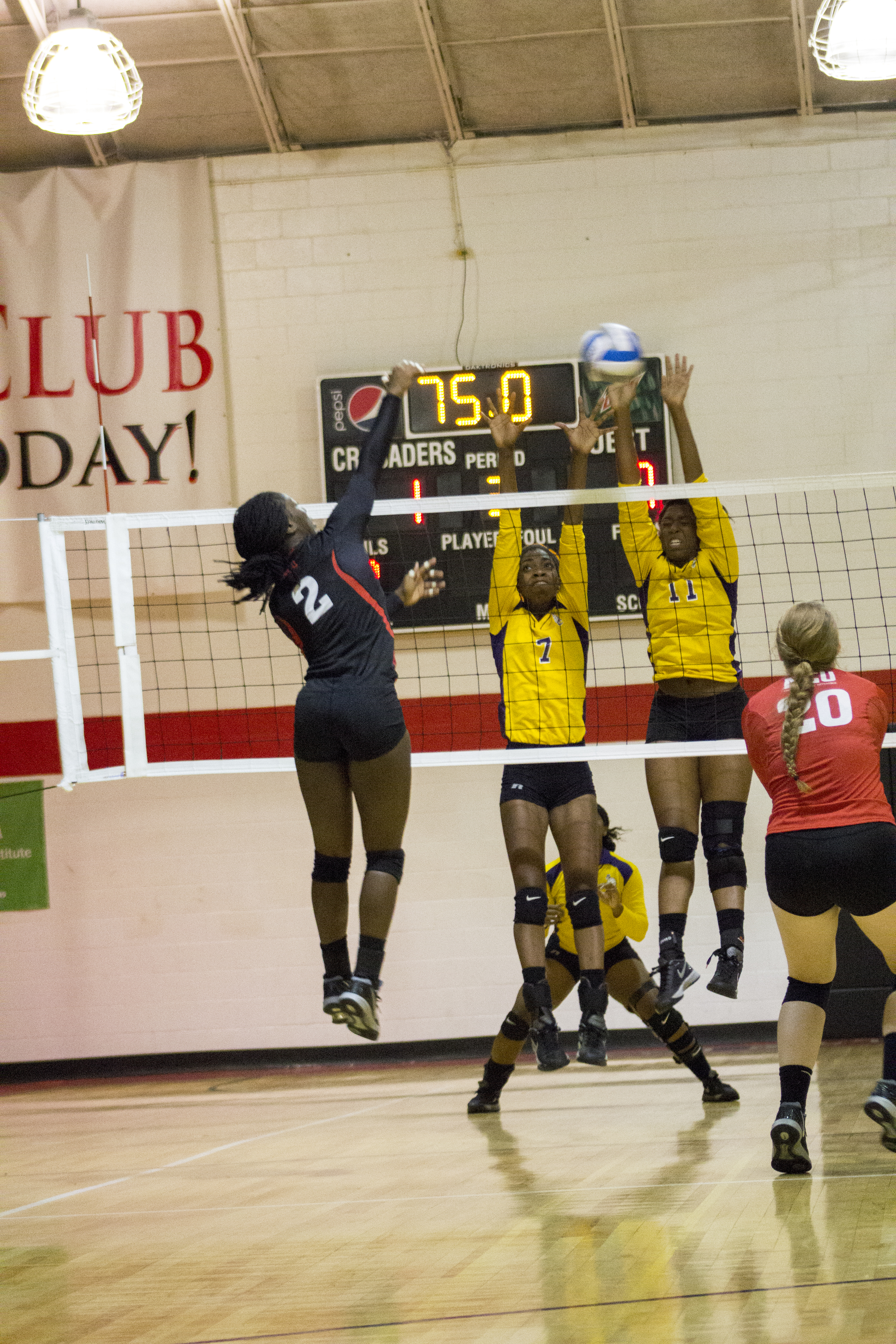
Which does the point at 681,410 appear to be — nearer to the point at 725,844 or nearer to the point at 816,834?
the point at 725,844

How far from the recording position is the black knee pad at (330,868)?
176 inches

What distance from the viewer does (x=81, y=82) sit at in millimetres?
6996

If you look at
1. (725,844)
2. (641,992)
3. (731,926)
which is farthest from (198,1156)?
(725,844)

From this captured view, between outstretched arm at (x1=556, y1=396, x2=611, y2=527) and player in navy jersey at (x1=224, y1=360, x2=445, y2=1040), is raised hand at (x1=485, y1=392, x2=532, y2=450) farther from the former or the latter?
player in navy jersey at (x1=224, y1=360, x2=445, y2=1040)

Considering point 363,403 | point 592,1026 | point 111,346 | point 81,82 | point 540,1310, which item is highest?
point 81,82

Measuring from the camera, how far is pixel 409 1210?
14.9ft

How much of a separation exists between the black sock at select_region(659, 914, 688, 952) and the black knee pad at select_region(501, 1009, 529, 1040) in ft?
2.47

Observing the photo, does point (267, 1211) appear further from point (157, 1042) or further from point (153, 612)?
point (153, 612)

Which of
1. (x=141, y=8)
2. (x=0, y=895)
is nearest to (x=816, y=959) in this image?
(x=0, y=895)

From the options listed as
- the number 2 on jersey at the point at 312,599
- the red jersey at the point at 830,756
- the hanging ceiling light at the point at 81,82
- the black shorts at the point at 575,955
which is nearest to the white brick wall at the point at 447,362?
the hanging ceiling light at the point at 81,82

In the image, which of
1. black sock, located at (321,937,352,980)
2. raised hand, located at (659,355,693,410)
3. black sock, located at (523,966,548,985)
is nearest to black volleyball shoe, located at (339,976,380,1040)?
black sock, located at (321,937,352,980)

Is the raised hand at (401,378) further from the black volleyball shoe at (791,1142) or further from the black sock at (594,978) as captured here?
the black volleyball shoe at (791,1142)

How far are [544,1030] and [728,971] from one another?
0.85m

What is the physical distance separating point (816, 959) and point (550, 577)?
2163 mm
